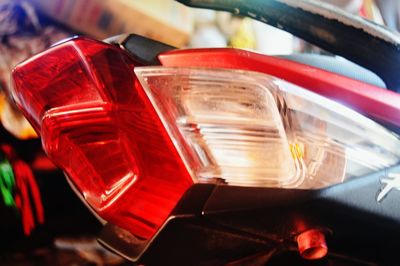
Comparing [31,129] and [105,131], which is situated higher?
[105,131]

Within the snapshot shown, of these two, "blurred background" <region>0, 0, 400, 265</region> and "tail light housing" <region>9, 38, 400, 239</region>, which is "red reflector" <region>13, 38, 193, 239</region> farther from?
"blurred background" <region>0, 0, 400, 265</region>

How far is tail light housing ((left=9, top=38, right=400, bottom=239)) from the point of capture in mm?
541

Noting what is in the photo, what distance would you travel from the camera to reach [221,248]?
2.14 ft

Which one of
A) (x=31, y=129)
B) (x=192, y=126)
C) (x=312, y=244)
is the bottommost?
(x=31, y=129)

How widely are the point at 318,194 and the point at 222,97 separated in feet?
0.49

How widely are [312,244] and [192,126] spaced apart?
20cm

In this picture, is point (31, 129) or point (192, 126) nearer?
point (192, 126)

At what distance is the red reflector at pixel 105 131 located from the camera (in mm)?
587

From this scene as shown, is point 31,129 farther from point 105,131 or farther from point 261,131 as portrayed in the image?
point 261,131

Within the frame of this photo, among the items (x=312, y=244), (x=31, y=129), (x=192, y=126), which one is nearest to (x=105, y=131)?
(x=192, y=126)

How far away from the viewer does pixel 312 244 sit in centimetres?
59

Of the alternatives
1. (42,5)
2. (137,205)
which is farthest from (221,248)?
(42,5)

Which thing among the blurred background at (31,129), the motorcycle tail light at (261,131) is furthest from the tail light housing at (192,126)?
the blurred background at (31,129)

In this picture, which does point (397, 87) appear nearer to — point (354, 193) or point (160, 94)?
point (354, 193)
